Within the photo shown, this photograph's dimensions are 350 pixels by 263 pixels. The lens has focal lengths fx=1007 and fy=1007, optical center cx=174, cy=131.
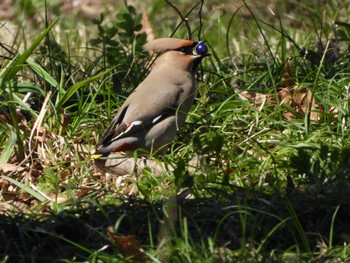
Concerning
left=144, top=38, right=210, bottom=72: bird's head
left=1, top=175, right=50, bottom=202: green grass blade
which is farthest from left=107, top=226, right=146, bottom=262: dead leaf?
left=144, top=38, right=210, bottom=72: bird's head

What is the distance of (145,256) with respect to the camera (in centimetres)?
384

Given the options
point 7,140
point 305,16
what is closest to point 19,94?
point 7,140

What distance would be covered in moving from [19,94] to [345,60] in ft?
6.51

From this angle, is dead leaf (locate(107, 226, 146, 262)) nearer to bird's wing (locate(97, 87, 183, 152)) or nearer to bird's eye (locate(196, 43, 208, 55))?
bird's wing (locate(97, 87, 183, 152))

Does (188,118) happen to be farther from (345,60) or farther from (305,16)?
(305,16)

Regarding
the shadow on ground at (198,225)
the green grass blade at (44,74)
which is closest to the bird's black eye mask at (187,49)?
the green grass blade at (44,74)

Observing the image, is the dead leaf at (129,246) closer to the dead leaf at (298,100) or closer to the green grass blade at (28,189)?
the green grass blade at (28,189)

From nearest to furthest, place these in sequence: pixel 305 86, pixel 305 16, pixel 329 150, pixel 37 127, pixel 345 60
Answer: pixel 329 150
pixel 37 127
pixel 305 86
pixel 345 60
pixel 305 16

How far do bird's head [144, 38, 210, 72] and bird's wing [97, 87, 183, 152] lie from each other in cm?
30

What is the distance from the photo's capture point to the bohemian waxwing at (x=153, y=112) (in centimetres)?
541

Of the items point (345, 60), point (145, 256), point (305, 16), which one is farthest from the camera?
point (305, 16)

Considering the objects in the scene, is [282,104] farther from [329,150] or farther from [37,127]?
[37,127]

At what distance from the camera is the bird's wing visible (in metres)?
5.42

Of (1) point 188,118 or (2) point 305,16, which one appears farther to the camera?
(2) point 305,16
